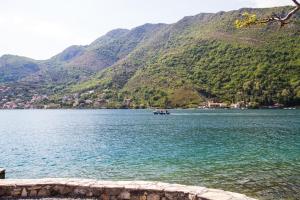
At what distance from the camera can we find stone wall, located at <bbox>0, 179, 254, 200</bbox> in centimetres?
1216

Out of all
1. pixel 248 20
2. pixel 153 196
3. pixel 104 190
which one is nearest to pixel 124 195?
pixel 104 190

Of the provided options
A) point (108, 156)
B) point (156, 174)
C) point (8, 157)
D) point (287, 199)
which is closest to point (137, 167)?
point (156, 174)

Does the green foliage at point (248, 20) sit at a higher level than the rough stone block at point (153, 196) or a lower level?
higher

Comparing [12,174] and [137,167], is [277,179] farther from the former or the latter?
[12,174]

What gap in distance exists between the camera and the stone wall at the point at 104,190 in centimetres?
1216

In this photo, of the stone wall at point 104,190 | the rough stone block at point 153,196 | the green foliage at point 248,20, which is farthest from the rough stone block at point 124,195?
the green foliage at point 248,20

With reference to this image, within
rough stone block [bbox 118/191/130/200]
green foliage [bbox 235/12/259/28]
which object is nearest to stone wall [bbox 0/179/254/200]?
rough stone block [bbox 118/191/130/200]

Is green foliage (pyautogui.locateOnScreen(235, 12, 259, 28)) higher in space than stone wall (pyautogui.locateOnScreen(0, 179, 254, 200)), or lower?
higher

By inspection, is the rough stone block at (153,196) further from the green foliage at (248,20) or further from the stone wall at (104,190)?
the green foliage at (248,20)

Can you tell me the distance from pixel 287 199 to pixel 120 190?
1450 cm

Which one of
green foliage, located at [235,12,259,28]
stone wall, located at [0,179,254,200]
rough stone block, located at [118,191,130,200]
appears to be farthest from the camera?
rough stone block, located at [118,191,130,200]

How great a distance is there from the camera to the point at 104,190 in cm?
1318

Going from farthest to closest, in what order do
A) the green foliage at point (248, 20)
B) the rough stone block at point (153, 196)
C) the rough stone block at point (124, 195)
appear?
the rough stone block at point (124, 195) < the rough stone block at point (153, 196) < the green foliage at point (248, 20)

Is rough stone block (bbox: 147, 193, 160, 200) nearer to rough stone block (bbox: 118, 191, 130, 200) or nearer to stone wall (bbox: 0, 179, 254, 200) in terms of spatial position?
stone wall (bbox: 0, 179, 254, 200)
